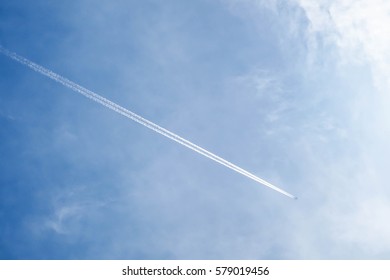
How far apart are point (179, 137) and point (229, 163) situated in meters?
13.1

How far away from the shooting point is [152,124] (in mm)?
80125

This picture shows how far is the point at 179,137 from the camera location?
80.8 m

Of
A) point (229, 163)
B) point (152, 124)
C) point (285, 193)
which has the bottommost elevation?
point (285, 193)

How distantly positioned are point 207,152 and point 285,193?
64.6ft
